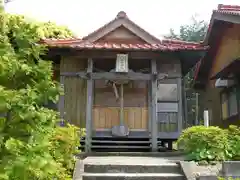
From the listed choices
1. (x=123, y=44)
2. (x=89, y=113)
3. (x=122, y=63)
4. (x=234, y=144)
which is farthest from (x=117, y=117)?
(x=234, y=144)

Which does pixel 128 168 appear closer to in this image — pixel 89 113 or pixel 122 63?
pixel 89 113

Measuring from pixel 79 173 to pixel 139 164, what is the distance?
156 centimetres

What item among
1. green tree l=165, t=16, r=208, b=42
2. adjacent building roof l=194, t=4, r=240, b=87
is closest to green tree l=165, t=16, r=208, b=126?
green tree l=165, t=16, r=208, b=42

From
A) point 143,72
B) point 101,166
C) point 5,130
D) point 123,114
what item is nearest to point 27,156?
point 5,130

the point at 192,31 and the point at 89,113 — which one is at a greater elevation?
the point at 192,31

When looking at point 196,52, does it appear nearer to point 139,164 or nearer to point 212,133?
point 212,133

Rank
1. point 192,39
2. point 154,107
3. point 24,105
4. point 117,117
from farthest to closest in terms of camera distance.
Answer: point 192,39
point 117,117
point 154,107
point 24,105

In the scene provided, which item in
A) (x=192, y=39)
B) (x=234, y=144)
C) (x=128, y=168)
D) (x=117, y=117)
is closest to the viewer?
(x=128, y=168)

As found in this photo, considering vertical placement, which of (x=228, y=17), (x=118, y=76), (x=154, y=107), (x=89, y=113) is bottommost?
(x=89, y=113)

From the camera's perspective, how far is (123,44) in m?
12.8

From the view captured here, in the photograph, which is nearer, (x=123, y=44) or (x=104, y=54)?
(x=104, y=54)

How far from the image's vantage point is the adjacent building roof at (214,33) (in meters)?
12.8

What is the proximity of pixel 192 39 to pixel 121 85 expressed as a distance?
1003 inches

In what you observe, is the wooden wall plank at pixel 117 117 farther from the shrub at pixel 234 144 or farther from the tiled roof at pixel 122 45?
the shrub at pixel 234 144
